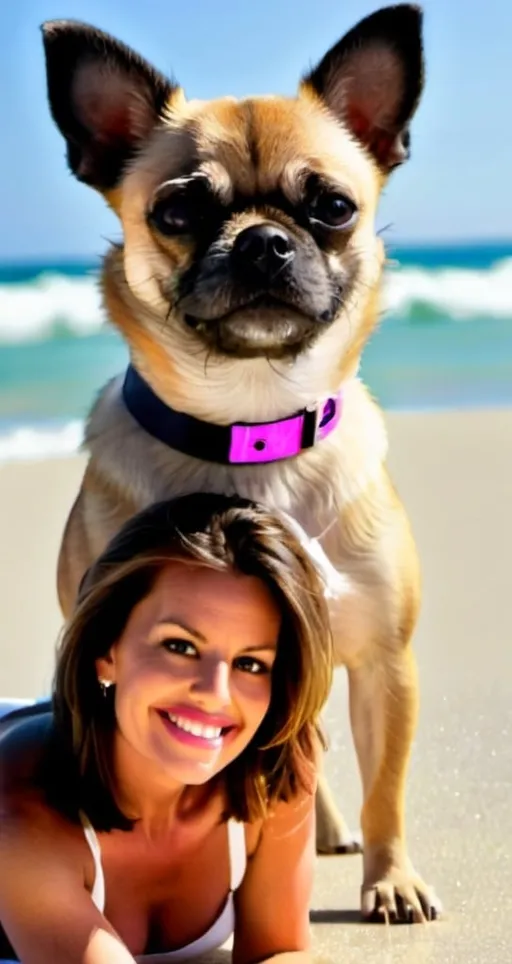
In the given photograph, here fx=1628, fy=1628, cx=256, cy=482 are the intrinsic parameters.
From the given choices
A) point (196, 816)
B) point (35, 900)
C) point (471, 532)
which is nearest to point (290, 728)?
point (196, 816)

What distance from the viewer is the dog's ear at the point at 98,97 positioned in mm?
2512

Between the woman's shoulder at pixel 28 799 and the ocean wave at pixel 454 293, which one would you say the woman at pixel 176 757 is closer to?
the woman's shoulder at pixel 28 799

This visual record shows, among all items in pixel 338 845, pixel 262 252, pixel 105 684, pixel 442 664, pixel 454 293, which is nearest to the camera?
pixel 105 684

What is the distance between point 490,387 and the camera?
7.59 m

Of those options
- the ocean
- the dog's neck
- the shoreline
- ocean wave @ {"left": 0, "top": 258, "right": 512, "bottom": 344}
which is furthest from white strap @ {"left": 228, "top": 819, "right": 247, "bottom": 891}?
ocean wave @ {"left": 0, "top": 258, "right": 512, "bottom": 344}

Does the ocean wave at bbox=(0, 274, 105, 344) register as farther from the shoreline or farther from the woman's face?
the woman's face

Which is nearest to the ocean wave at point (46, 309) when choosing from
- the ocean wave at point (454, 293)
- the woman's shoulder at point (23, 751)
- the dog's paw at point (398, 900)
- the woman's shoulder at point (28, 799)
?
the ocean wave at point (454, 293)

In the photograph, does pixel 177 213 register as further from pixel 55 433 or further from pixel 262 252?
pixel 55 433

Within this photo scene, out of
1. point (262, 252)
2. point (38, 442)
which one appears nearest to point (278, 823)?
point (262, 252)

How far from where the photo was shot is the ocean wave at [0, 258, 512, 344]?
31.4 feet

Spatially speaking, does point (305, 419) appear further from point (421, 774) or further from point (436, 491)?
point (436, 491)

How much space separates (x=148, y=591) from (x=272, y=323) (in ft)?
1.62

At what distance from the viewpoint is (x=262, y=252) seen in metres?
2.32

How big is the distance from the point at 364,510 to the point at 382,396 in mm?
4784
